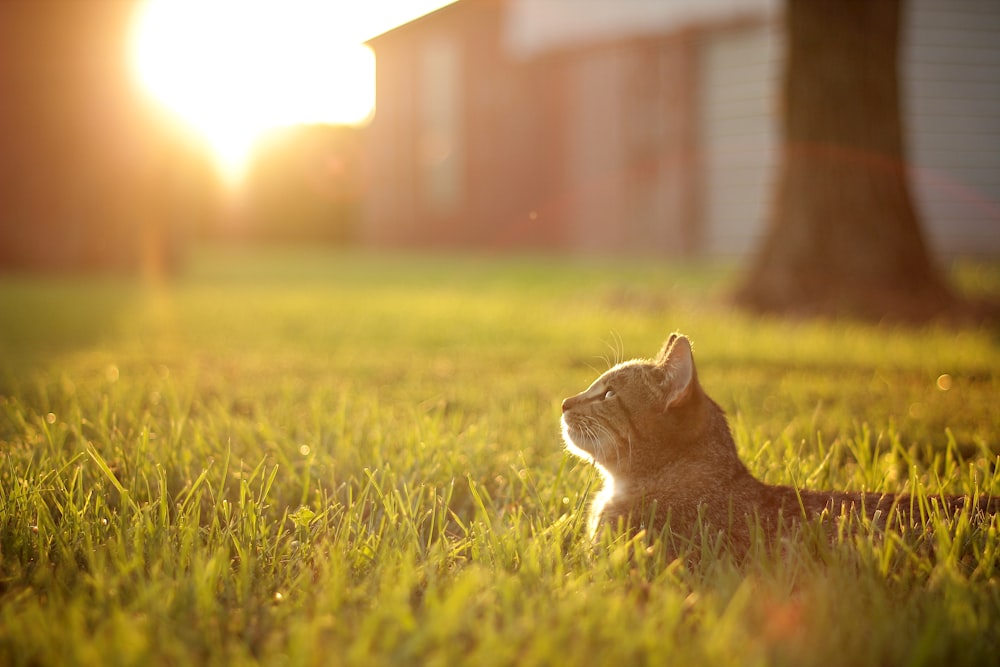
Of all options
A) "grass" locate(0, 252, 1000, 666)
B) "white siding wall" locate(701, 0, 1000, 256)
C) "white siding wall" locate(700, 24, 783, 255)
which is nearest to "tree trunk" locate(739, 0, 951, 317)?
"grass" locate(0, 252, 1000, 666)

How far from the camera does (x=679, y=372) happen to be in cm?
249

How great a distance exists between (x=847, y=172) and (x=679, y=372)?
585cm

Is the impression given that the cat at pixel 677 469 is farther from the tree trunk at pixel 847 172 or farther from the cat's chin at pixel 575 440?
the tree trunk at pixel 847 172

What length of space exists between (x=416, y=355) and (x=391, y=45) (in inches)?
748

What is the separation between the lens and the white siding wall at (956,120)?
13.3m

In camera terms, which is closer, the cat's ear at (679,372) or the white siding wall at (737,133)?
the cat's ear at (679,372)

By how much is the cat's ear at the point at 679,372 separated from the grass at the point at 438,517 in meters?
0.41

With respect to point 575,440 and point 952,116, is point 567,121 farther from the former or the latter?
point 575,440

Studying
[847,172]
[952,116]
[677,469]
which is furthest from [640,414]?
[952,116]

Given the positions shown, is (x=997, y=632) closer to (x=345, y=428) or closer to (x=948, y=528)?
(x=948, y=528)

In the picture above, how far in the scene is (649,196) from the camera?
16.8m

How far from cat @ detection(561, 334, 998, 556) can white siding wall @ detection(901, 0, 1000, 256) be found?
1241cm

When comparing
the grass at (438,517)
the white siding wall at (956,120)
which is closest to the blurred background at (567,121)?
the white siding wall at (956,120)

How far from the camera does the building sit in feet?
44.4
